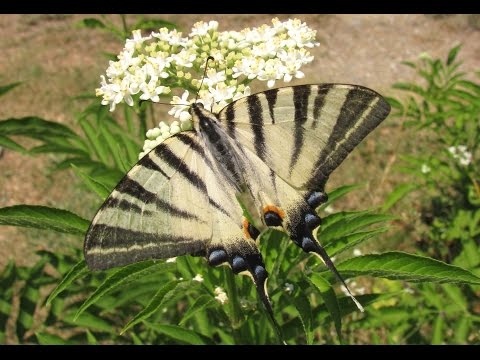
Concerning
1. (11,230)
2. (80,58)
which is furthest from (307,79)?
(11,230)

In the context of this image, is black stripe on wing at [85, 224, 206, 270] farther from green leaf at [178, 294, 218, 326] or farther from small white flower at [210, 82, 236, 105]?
small white flower at [210, 82, 236, 105]

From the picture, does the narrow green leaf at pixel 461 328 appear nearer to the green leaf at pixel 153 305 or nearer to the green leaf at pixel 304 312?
the green leaf at pixel 304 312

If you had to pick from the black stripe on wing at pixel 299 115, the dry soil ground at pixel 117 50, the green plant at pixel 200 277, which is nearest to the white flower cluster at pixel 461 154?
the dry soil ground at pixel 117 50

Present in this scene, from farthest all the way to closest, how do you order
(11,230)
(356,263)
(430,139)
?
1. (430,139)
2. (11,230)
3. (356,263)

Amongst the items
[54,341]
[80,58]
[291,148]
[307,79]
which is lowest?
[54,341]

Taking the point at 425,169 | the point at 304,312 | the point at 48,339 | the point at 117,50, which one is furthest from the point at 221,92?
the point at 117,50

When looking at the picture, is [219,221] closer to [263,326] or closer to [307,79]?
[263,326]

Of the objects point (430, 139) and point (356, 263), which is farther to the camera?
point (430, 139)

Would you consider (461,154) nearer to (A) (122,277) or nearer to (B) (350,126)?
(B) (350,126)
